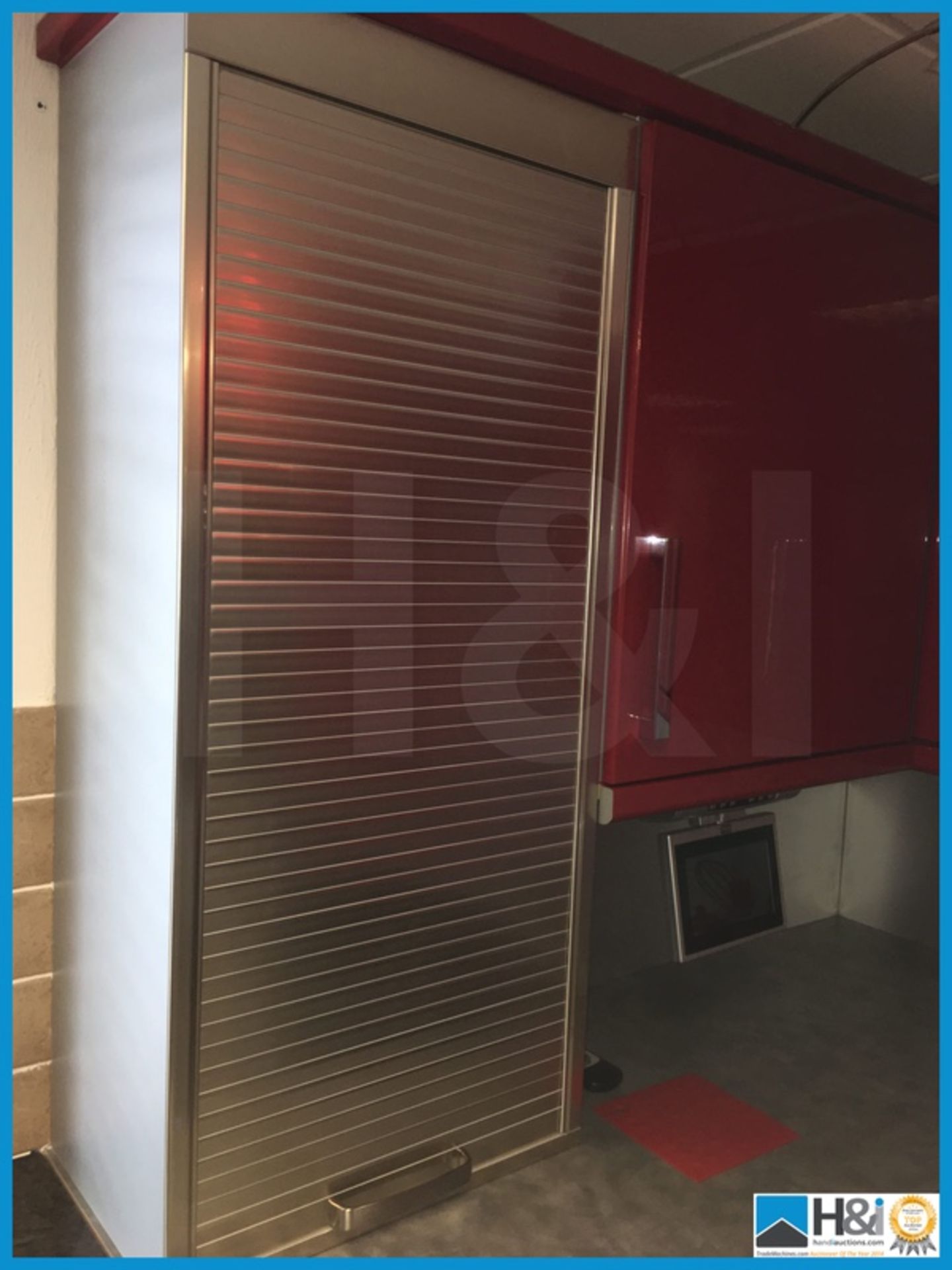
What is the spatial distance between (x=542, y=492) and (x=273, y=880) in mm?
572

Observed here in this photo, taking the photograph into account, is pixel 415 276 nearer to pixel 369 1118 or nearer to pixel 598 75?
pixel 598 75

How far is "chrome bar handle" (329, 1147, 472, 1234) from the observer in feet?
4.01

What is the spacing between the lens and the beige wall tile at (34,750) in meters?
1.42

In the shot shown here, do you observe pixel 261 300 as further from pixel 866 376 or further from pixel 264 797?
pixel 866 376

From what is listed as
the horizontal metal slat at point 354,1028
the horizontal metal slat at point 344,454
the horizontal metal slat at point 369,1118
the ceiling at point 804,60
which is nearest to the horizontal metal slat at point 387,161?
the horizontal metal slat at point 344,454

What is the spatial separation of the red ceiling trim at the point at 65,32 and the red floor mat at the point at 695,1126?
61.9 inches

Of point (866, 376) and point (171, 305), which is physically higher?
point (866, 376)

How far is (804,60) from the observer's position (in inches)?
65.1

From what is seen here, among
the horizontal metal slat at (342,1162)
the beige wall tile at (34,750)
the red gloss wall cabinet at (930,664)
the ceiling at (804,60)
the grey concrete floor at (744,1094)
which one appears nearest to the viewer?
the horizontal metal slat at (342,1162)

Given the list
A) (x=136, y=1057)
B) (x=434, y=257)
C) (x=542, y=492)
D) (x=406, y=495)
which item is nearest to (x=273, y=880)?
(x=136, y=1057)

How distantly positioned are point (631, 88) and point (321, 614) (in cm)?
77

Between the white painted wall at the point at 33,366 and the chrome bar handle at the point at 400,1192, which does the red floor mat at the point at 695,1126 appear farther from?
the white painted wall at the point at 33,366

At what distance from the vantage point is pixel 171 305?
105 centimetres

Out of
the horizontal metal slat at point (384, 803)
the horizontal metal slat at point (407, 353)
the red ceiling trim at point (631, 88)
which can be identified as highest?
the red ceiling trim at point (631, 88)
